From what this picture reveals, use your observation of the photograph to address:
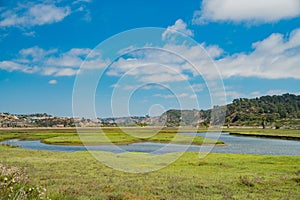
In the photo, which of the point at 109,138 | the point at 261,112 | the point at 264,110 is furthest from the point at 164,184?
the point at 264,110

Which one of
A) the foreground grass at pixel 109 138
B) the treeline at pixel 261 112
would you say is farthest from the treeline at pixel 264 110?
the foreground grass at pixel 109 138

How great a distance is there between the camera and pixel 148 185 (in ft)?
48.2

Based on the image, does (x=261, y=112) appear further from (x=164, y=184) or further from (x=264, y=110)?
(x=164, y=184)

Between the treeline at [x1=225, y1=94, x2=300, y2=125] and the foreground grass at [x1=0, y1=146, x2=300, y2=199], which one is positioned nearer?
the foreground grass at [x1=0, y1=146, x2=300, y2=199]

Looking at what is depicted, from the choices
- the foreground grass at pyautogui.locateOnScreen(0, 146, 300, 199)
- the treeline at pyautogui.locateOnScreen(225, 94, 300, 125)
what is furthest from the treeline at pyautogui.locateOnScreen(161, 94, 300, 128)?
the foreground grass at pyautogui.locateOnScreen(0, 146, 300, 199)

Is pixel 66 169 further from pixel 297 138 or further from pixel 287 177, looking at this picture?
pixel 297 138

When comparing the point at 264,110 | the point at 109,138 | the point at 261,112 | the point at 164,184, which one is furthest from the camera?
the point at 264,110

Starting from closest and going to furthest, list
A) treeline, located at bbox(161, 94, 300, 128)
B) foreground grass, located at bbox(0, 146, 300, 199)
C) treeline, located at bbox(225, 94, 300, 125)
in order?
foreground grass, located at bbox(0, 146, 300, 199)
treeline, located at bbox(161, 94, 300, 128)
treeline, located at bbox(225, 94, 300, 125)

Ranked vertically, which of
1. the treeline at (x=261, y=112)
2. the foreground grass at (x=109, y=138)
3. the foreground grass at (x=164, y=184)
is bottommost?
the foreground grass at (x=164, y=184)

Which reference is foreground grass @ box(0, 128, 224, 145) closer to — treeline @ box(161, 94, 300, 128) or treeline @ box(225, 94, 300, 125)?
treeline @ box(161, 94, 300, 128)

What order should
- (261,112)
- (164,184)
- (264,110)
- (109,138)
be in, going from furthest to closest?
1. (264,110)
2. (261,112)
3. (109,138)
4. (164,184)

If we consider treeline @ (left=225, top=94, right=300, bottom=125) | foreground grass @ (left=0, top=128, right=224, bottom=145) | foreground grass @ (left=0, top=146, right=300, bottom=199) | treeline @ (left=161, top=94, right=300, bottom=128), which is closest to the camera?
foreground grass @ (left=0, top=146, right=300, bottom=199)

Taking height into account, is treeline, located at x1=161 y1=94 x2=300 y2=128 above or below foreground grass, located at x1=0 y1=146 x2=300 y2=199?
above

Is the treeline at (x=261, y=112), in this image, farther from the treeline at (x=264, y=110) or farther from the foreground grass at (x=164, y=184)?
the foreground grass at (x=164, y=184)
